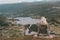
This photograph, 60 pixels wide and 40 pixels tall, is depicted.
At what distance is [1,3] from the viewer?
13.1 ft

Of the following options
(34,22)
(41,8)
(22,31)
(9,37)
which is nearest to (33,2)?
(41,8)

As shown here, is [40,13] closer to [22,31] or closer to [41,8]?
[41,8]

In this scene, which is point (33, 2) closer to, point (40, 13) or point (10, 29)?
point (40, 13)

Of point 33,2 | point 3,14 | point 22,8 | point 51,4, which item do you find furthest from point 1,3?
point 51,4

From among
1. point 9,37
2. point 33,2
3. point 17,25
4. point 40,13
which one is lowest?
point 9,37

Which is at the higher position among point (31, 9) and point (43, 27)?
point (31, 9)

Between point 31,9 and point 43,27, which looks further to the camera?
point 31,9

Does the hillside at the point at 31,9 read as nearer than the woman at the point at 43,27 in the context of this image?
No

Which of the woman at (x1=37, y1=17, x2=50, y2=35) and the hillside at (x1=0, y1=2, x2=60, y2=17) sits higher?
the hillside at (x1=0, y1=2, x2=60, y2=17)

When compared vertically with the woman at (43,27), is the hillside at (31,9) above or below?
above

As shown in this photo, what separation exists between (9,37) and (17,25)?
333 millimetres

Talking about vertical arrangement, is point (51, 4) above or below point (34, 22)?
above

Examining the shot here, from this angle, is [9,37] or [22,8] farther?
[22,8]

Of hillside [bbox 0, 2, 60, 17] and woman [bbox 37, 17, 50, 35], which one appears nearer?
woman [bbox 37, 17, 50, 35]
